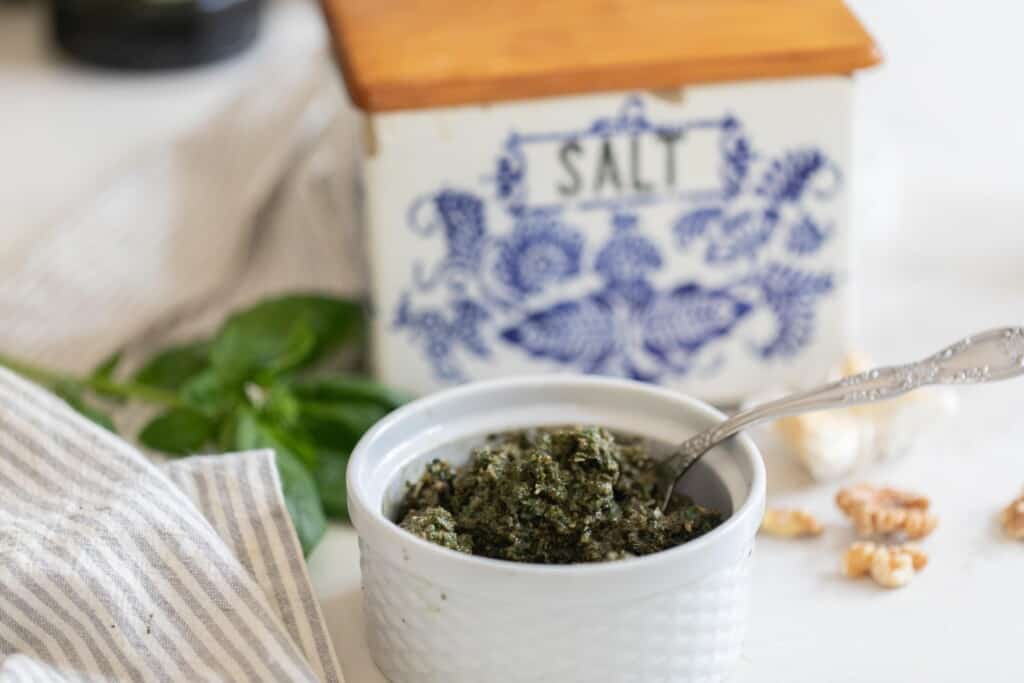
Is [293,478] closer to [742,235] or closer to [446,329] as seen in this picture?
[446,329]

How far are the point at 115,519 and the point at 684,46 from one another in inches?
14.1

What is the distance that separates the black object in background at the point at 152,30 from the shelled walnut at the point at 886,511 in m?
0.71

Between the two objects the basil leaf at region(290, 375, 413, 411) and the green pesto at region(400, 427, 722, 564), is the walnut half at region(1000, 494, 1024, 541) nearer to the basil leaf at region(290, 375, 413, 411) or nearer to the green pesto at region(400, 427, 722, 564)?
the green pesto at region(400, 427, 722, 564)

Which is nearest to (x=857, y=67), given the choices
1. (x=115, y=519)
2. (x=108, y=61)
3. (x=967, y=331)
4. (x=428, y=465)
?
(x=967, y=331)

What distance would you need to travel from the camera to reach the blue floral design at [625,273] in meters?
0.75

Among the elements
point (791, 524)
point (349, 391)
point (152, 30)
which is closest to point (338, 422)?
point (349, 391)

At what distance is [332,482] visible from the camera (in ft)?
2.33

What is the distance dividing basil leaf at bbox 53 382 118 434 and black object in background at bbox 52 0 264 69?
1.50 feet

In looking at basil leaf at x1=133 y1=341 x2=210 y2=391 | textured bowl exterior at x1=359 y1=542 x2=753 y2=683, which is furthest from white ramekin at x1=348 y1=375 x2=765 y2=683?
basil leaf at x1=133 y1=341 x2=210 y2=391

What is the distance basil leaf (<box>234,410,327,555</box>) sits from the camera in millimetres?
656

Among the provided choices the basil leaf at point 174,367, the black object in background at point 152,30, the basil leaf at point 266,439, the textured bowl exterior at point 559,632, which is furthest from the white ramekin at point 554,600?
the black object in background at point 152,30

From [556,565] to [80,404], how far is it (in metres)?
0.31

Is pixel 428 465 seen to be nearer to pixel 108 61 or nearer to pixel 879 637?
pixel 879 637

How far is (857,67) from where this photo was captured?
2.41ft
